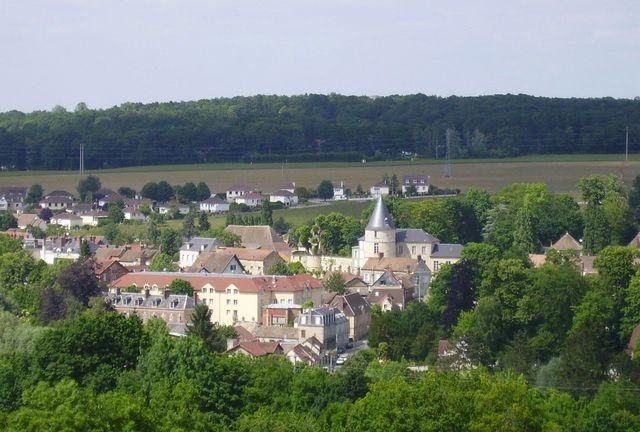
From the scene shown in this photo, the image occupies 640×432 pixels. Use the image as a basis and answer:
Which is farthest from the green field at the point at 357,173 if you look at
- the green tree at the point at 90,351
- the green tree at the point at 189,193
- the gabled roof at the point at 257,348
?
the green tree at the point at 90,351

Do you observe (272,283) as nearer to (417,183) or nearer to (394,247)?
(394,247)

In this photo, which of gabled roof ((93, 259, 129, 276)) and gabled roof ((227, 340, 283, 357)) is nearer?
gabled roof ((227, 340, 283, 357))

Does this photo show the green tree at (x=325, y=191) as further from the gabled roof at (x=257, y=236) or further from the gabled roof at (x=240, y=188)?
the gabled roof at (x=257, y=236)

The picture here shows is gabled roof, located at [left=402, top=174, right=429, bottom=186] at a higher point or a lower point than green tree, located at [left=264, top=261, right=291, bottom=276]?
higher

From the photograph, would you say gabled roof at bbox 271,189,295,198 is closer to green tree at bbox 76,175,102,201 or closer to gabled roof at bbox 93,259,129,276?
green tree at bbox 76,175,102,201

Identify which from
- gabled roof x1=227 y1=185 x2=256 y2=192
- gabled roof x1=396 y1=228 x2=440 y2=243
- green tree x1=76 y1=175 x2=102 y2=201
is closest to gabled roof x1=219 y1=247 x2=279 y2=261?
gabled roof x1=396 y1=228 x2=440 y2=243

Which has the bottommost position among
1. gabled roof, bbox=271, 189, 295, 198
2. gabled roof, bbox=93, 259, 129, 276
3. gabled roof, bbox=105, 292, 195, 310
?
gabled roof, bbox=105, 292, 195, 310
